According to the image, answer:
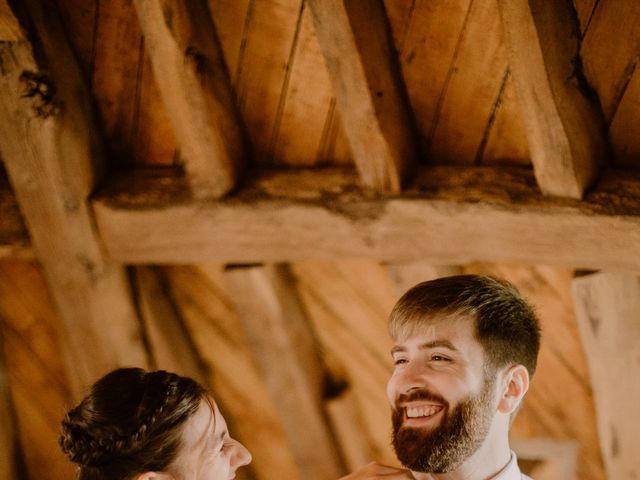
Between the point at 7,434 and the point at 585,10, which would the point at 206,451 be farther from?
the point at 7,434

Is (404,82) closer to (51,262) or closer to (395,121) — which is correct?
(395,121)

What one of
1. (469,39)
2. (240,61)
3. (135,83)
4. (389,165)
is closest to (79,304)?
(135,83)

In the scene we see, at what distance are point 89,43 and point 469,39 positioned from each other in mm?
1070

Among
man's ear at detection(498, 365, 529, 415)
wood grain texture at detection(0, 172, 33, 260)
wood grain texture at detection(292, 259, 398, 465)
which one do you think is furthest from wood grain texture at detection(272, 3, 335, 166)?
man's ear at detection(498, 365, 529, 415)

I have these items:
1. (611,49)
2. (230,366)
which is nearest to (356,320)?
(230,366)

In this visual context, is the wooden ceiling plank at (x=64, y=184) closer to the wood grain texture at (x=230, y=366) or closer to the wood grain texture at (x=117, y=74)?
the wood grain texture at (x=117, y=74)

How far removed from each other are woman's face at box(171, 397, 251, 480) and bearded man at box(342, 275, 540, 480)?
28cm

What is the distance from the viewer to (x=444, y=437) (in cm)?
176

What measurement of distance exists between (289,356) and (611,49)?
1339mm

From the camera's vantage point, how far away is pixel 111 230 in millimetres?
2580

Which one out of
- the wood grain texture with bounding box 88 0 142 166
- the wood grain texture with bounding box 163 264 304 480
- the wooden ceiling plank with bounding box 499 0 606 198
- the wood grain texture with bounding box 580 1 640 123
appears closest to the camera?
the wooden ceiling plank with bounding box 499 0 606 198

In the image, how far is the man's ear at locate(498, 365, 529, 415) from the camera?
187 centimetres

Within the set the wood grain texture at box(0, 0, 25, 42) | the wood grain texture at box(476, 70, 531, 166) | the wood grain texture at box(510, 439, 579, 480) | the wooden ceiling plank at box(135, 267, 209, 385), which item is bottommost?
the wood grain texture at box(510, 439, 579, 480)

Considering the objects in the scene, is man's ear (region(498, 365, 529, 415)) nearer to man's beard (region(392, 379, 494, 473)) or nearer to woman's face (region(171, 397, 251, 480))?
man's beard (region(392, 379, 494, 473))
